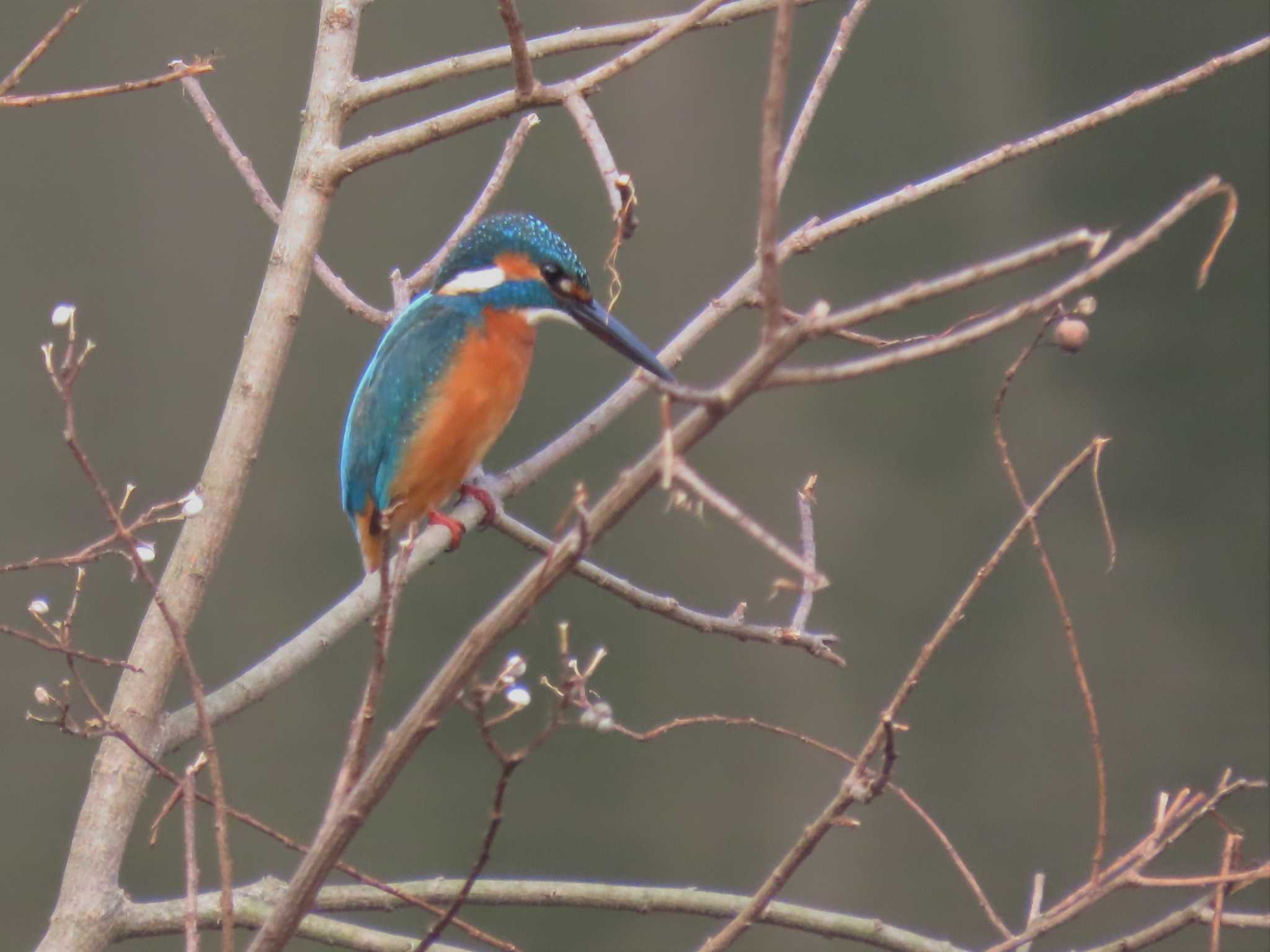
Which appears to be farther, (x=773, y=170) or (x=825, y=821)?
(x=825, y=821)

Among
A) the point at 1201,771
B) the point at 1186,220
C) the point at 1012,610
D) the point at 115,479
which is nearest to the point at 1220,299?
the point at 1186,220

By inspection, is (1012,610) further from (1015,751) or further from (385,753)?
(385,753)

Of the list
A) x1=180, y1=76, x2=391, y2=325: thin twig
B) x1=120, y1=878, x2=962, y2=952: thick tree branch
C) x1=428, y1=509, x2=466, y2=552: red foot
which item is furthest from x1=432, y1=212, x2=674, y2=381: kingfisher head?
x1=120, y1=878, x2=962, y2=952: thick tree branch

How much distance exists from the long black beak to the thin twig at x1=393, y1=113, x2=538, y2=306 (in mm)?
153

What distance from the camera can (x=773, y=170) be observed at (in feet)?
1.86

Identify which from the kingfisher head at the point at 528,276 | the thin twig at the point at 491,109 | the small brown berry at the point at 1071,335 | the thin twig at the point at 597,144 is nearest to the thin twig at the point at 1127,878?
the small brown berry at the point at 1071,335

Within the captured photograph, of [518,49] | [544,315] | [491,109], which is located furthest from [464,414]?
[518,49]

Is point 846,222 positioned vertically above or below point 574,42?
below

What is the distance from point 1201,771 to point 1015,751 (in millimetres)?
311

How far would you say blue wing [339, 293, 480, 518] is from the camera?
1.71 metres

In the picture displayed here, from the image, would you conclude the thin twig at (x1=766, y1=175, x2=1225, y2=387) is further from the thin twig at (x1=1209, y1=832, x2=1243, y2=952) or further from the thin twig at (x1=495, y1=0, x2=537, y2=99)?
the thin twig at (x1=495, y1=0, x2=537, y2=99)

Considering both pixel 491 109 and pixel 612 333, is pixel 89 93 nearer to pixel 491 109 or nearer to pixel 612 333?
pixel 491 109

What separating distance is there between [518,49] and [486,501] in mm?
685

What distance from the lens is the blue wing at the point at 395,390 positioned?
1.71 meters
